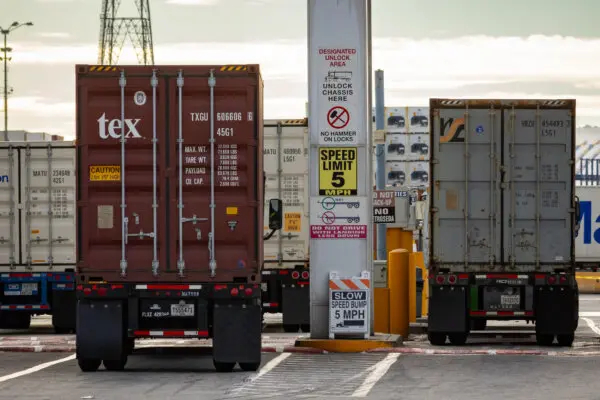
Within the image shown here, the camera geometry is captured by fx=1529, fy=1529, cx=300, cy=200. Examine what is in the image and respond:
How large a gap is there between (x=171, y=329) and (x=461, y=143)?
7.12m

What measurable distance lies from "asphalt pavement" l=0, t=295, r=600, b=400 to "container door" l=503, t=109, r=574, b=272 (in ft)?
5.32

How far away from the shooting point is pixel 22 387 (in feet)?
56.0

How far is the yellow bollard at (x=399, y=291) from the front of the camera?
1007 inches

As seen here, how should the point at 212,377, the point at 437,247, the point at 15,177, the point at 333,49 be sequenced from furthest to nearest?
the point at 15,177, the point at 437,247, the point at 333,49, the point at 212,377

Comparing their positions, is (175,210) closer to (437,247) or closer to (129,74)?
(129,74)

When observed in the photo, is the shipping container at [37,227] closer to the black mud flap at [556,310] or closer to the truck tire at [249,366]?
the black mud flap at [556,310]

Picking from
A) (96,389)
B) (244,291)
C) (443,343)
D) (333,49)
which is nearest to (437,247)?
(443,343)

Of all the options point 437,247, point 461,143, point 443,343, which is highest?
point 461,143

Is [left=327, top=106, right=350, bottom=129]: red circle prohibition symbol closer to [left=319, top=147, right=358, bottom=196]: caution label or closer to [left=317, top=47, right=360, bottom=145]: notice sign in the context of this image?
[left=317, top=47, right=360, bottom=145]: notice sign

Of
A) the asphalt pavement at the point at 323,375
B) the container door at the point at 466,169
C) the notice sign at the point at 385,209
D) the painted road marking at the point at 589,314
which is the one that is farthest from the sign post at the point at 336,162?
the painted road marking at the point at 589,314

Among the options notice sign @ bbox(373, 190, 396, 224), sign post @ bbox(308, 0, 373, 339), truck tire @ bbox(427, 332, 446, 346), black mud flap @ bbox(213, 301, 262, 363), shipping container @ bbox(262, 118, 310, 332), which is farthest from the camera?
shipping container @ bbox(262, 118, 310, 332)

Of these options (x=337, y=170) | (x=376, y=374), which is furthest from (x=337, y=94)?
(x=376, y=374)

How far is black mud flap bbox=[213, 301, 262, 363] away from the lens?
18.5m

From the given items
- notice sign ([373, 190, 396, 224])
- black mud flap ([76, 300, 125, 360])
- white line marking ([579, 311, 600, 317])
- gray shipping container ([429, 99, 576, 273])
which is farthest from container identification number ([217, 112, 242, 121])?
white line marking ([579, 311, 600, 317])
